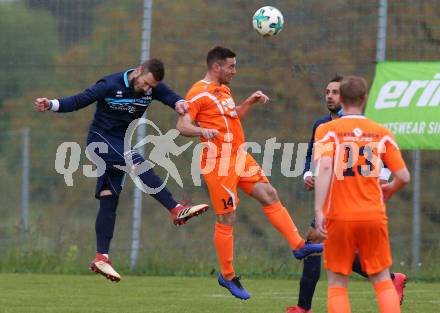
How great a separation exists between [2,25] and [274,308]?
22.4 feet

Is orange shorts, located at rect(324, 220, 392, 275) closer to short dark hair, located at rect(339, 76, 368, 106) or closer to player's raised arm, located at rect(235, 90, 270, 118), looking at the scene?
short dark hair, located at rect(339, 76, 368, 106)

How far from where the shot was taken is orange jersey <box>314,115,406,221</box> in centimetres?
696

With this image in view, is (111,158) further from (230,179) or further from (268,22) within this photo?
(268,22)

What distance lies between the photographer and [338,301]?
712 cm

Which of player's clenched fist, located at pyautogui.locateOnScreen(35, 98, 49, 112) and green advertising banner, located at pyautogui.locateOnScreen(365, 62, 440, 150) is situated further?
green advertising banner, located at pyautogui.locateOnScreen(365, 62, 440, 150)

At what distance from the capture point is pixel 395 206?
45.5ft

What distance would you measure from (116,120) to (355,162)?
361 centimetres

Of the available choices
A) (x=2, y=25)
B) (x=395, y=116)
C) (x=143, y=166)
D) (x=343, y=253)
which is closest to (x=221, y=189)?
(x=143, y=166)

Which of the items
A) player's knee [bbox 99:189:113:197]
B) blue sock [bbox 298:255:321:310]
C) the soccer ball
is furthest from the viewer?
the soccer ball

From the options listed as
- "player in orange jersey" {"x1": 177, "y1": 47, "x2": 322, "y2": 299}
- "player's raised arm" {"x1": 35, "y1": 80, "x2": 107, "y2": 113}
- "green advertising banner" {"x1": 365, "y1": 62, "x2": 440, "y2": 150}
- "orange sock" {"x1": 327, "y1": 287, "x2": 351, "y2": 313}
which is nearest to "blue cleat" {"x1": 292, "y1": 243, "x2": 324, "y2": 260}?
"player in orange jersey" {"x1": 177, "y1": 47, "x2": 322, "y2": 299}

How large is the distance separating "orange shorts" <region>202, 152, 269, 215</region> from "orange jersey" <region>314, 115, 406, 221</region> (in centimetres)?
288

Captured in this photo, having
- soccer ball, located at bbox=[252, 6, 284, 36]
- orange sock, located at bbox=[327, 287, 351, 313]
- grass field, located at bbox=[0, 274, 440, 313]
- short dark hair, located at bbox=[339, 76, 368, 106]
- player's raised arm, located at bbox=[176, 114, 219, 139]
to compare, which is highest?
soccer ball, located at bbox=[252, 6, 284, 36]

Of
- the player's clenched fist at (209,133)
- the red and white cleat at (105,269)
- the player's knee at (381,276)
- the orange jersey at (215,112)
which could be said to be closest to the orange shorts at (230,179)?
the orange jersey at (215,112)

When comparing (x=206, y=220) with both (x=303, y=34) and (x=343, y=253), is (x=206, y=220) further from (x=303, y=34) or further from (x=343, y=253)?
(x=343, y=253)
